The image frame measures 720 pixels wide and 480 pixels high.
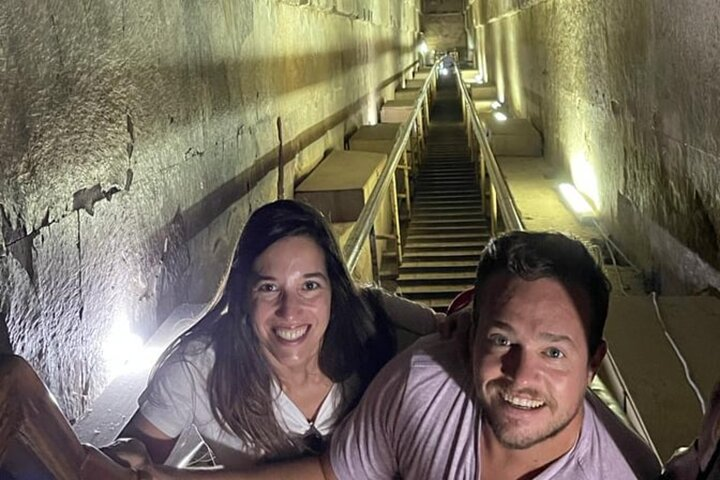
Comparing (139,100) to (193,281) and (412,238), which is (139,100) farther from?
(412,238)

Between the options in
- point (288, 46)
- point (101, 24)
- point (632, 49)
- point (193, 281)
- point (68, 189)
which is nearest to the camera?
point (68, 189)

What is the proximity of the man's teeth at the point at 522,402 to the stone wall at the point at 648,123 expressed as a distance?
75.7 inches

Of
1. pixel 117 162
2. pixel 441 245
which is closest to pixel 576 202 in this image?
pixel 441 245

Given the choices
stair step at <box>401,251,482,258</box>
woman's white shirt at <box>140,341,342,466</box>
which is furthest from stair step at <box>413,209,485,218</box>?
woman's white shirt at <box>140,341,342,466</box>

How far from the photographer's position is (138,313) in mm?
2656

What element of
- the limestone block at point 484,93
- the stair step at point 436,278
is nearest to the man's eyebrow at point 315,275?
the stair step at point 436,278

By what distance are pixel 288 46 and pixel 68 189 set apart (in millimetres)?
3420

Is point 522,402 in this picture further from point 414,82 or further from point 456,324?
point 414,82

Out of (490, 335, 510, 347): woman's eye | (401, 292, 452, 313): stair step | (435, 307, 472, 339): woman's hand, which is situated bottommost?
(401, 292, 452, 313): stair step

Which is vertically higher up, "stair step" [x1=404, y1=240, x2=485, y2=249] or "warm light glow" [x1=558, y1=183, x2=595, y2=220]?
"warm light glow" [x1=558, y1=183, x2=595, y2=220]

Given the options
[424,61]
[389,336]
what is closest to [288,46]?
[389,336]

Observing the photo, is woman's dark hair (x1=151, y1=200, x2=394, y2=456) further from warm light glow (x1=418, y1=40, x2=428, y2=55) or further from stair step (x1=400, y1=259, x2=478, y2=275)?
warm light glow (x1=418, y1=40, x2=428, y2=55)

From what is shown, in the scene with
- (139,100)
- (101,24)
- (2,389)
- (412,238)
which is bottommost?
(412,238)

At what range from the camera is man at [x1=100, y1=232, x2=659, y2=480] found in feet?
3.83
